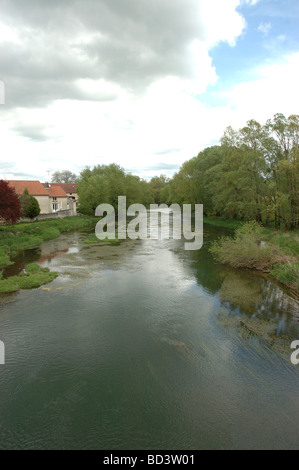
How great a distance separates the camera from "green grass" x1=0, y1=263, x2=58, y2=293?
13430mm

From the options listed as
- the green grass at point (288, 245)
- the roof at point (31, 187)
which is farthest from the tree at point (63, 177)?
the green grass at point (288, 245)

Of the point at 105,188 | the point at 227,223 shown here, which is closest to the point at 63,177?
the point at 105,188

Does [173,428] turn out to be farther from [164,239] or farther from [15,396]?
[164,239]

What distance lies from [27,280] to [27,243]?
10.7 m

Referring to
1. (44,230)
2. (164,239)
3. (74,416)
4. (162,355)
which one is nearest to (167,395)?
(162,355)

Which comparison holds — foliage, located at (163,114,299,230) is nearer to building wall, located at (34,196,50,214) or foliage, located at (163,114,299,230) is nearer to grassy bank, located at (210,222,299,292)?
grassy bank, located at (210,222,299,292)

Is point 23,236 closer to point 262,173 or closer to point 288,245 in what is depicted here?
point 288,245

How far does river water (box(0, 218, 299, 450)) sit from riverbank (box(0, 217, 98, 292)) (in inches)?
47.5

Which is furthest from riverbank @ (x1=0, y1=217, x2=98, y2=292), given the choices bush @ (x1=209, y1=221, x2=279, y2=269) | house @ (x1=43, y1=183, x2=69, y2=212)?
house @ (x1=43, y1=183, x2=69, y2=212)

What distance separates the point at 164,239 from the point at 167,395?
21.6m

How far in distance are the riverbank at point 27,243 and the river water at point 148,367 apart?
121cm

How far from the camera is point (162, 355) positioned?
8.09 metres

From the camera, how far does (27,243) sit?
23875mm

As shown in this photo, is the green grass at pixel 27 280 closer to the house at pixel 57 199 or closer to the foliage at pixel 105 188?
the foliage at pixel 105 188
